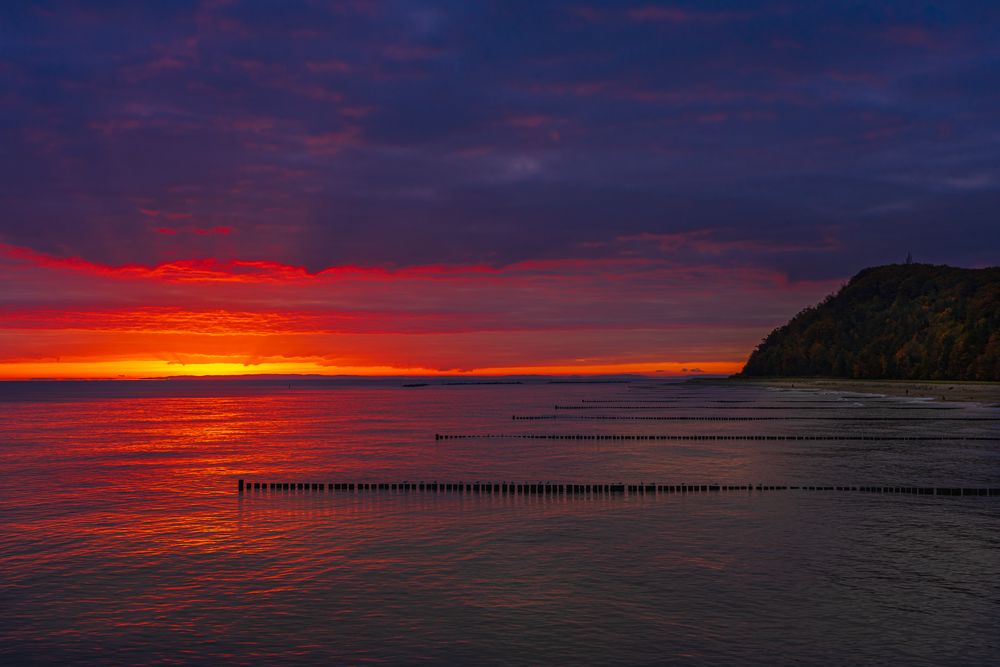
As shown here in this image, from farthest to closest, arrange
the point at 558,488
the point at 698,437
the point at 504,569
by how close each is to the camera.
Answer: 1. the point at 698,437
2. the point at 558,488
3. the point at 504,569

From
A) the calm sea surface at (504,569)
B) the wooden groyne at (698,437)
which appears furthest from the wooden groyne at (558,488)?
the wooden groyne at (698,437)

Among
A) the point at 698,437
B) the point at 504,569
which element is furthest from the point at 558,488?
the point at 698,437

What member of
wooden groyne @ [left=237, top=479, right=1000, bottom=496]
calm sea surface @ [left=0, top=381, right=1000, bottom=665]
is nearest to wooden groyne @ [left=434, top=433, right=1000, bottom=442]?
calm sea surface @ [left=0, top=381, right=1000, bottom=665]

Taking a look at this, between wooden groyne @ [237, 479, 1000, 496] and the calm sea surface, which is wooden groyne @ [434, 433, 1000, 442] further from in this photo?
wooden groyne @ [237, 479, 1000, 496]

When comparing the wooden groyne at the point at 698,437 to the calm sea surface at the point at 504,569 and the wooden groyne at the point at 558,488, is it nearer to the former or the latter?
the calm sea surface at the point at 504,569

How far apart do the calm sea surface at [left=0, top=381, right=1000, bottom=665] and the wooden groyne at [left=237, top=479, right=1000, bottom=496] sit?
4.04 feet

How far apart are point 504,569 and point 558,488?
15.3 m

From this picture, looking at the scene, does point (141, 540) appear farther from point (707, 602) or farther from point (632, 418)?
point (632, 418)

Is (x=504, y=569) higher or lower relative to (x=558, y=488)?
lower

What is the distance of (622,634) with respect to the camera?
1736 centimetres

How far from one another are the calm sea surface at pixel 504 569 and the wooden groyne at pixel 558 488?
123cm

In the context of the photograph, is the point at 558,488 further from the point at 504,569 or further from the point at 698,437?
the point at 698,437

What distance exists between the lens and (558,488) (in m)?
38.0

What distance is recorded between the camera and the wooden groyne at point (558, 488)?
35781 millimetres
